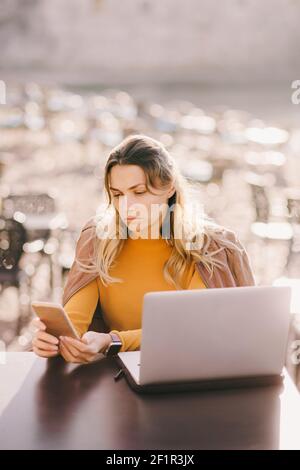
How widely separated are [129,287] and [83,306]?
0.16 metres

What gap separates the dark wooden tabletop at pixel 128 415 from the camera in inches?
42.9

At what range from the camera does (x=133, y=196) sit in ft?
5.82

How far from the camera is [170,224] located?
1970 millimetres

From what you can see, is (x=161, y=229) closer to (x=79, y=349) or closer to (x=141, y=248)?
(x=141, y=248)

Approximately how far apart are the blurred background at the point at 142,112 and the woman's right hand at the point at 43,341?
268 cm

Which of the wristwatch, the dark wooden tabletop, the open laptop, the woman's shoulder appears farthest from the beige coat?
the open laptop

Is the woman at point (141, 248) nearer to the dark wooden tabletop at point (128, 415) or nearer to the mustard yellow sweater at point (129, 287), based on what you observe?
the mustard yellow sweater at point (129, 287)

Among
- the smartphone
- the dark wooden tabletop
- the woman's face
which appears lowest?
the dark wooden tabletop

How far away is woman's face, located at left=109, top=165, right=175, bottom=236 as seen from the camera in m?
1.77

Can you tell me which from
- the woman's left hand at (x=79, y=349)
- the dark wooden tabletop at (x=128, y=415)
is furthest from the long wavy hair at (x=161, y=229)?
the dark wooden tabletop at (x=128, y=415)

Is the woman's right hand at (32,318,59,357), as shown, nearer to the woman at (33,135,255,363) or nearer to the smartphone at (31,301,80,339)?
the smartphone at (31,301,80,339)

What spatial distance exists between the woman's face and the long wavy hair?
0.02 m

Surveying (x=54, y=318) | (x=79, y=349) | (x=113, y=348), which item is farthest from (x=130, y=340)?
(x=54, y=318)
